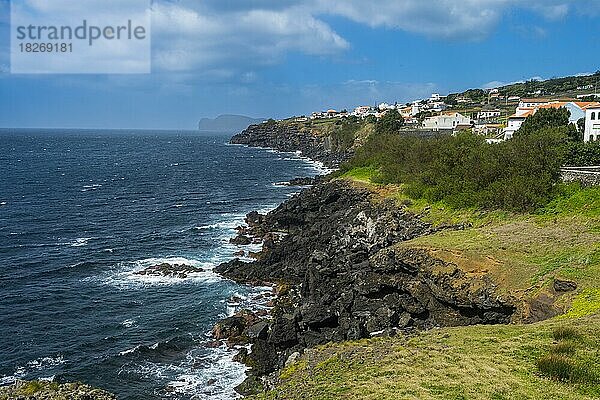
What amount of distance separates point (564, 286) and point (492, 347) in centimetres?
878

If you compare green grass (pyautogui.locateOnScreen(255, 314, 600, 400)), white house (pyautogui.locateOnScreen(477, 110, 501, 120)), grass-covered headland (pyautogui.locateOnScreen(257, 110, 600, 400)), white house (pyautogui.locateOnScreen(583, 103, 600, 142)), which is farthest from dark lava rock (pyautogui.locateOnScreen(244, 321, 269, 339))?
white house (pyautogui.locateOnScreen(477, 110, 501, 120))

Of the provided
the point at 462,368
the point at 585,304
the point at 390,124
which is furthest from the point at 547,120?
the point at 462,368

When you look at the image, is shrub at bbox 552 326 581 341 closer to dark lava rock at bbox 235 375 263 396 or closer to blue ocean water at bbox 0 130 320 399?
dark lava rock at bbox 235 375 263 396

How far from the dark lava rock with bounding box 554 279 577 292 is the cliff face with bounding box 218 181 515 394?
259 centimetres

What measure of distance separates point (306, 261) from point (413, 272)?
14709mm

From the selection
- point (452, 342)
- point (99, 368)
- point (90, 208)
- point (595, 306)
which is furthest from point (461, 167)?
point (90, 208)

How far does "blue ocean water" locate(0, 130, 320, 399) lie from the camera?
1215 inches

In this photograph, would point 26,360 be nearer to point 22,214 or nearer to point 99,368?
point 99,368

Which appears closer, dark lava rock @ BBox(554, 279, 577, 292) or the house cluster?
dark lava rock @ BBox(554, 279, 577, 292)

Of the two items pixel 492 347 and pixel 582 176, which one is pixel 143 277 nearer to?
pixel 492 347

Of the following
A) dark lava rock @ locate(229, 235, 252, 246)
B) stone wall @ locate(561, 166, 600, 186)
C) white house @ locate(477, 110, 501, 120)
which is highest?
white house @ locate(477, 110, 501, 120)

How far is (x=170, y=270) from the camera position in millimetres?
48656

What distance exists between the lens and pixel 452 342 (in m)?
22.4

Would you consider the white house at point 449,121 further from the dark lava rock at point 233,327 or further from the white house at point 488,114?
the dark lava rock at point 233,327
